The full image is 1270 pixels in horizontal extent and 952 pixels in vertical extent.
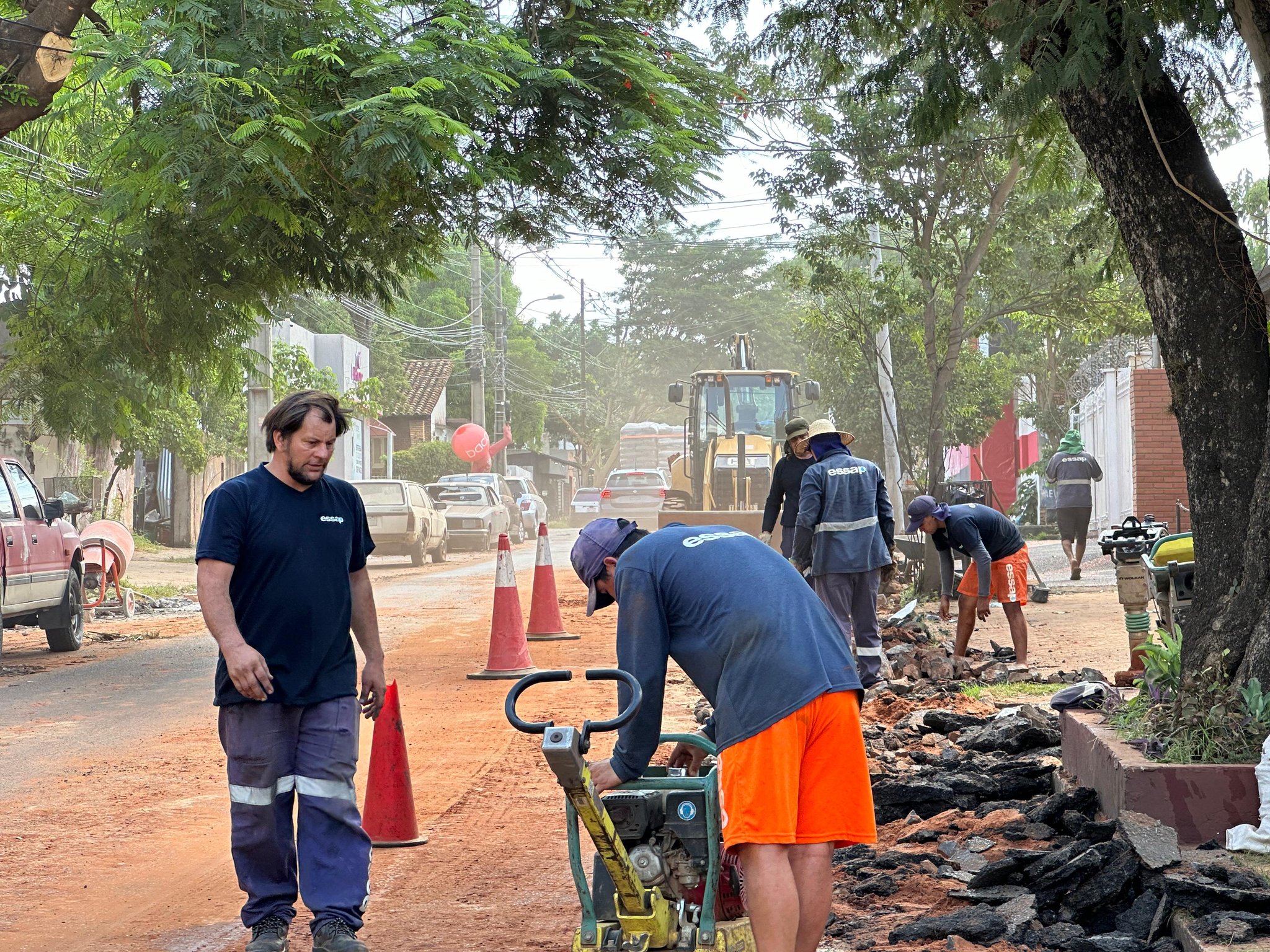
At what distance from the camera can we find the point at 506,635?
37.3 ft

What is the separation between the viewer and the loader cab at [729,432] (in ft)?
87.6

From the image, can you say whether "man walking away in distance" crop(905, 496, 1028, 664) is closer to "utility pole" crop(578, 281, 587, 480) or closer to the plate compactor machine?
the plate compactor machine

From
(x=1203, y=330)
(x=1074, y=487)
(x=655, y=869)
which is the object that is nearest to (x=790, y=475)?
(x=1203, y=330)

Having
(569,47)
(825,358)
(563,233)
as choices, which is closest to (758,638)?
(569,47)

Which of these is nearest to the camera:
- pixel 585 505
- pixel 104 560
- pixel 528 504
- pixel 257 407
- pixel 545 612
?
pixel 545 612

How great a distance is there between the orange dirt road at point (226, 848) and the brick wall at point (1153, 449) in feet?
49.9

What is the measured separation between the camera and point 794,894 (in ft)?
11.5

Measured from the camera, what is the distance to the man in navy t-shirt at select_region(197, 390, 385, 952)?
176 inches

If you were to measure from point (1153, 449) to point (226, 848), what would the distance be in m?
20.1

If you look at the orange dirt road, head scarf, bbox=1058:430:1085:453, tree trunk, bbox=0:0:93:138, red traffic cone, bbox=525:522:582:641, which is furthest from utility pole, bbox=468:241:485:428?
the orange dirt road

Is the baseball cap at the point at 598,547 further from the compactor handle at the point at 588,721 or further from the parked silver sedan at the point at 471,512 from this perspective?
the parked silver sedan at the point at 471,512

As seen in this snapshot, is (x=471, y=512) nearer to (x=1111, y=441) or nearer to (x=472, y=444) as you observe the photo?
(x=472, y=444)

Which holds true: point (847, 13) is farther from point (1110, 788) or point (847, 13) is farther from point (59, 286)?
point (59, 286)

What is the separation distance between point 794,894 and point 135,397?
13718mm
